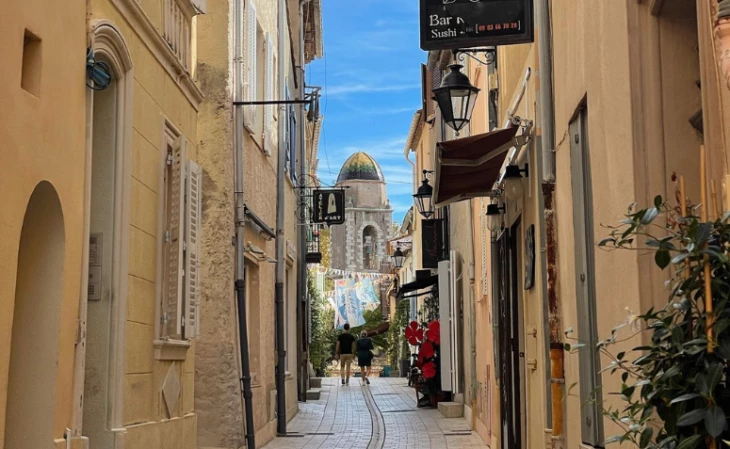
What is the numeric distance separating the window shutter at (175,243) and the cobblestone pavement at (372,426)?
571 centimetres

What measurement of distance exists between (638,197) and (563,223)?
2.53m

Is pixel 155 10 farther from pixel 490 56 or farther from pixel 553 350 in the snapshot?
pixel 490 56

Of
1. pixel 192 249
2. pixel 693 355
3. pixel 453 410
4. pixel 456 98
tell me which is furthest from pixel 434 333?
pixel 693 355

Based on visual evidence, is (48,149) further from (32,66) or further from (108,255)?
(108,255)

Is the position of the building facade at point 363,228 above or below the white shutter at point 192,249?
above

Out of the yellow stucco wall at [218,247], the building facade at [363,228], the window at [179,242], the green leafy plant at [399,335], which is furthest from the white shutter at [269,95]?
the building facade at [363,228]

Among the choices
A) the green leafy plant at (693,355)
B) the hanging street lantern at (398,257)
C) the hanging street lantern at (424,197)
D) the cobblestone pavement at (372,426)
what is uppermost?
the hanging street lantern at (398,257)

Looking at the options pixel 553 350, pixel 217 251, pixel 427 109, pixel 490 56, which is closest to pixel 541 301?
pixel 553 350

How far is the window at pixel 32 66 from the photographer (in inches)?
214

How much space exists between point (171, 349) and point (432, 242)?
1582 cm

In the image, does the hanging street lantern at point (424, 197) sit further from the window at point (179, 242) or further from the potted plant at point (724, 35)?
the potted plant at point (724, 35)

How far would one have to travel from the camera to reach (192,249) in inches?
372

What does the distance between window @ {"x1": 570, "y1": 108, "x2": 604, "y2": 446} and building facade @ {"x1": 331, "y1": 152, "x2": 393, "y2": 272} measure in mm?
83948

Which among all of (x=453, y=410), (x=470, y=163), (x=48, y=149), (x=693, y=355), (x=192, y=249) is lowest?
(x=453, y=410)
